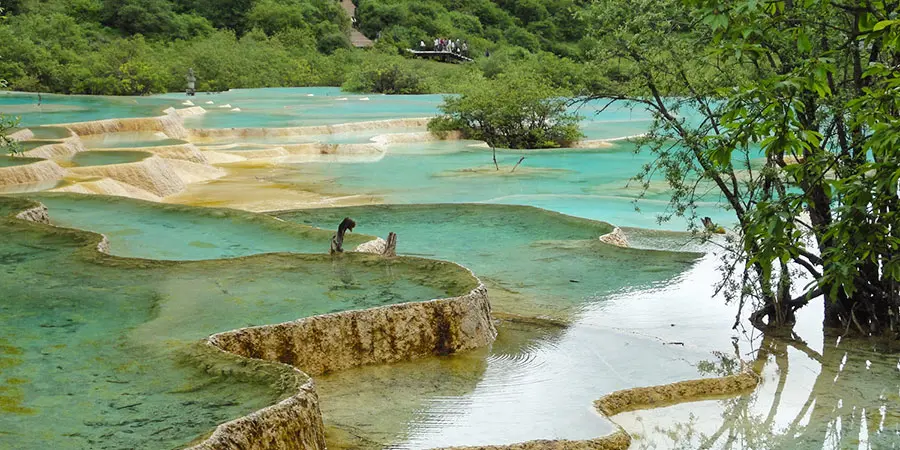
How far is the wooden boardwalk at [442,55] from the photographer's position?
178ft

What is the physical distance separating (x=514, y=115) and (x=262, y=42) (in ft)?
103

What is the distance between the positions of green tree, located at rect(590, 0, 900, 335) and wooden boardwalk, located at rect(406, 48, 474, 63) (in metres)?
45.6

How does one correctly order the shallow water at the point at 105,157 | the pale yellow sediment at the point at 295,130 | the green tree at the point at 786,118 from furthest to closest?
the pale yellow sediment at the point at 295,130, the shallow water at the point at 105,157, the green tree at the point at 786,118

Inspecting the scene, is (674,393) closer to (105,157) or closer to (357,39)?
(105,157)

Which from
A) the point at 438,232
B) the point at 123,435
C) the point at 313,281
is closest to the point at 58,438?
the point at 123,435

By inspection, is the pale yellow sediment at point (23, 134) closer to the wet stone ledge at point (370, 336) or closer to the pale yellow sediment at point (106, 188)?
the pale yellow sediment at point (106, 188)

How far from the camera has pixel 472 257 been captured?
35.7 feet

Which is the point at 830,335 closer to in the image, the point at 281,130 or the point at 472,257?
the point at 472,257

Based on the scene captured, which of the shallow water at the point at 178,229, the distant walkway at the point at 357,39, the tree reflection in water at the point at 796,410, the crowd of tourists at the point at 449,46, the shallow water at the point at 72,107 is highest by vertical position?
the distant walkway at the point at 357,39

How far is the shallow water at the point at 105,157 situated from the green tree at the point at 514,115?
9.04 m

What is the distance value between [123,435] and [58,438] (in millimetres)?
257

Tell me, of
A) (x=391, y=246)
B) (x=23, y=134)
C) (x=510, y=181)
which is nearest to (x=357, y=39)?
(x=23, y=134)

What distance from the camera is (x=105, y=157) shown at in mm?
17188

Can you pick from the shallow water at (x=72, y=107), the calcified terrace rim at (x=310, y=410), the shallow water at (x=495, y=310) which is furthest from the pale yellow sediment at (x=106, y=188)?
the shallow water at (x=72, y=107)
